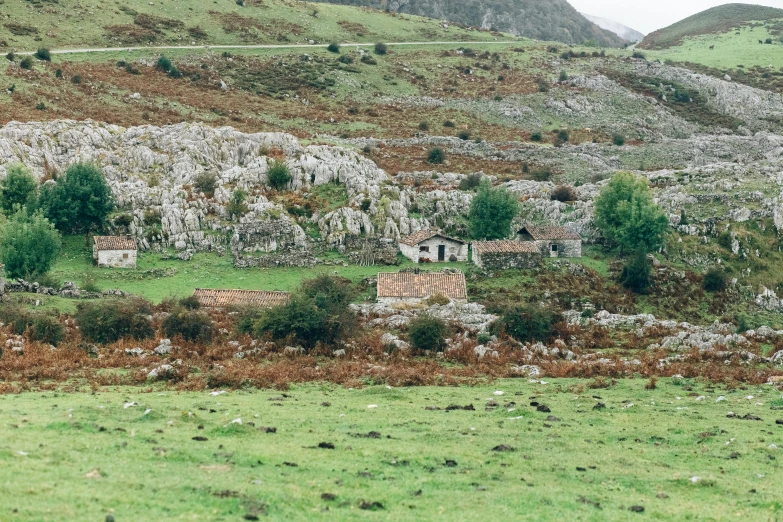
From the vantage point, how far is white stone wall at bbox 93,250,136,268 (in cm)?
7081

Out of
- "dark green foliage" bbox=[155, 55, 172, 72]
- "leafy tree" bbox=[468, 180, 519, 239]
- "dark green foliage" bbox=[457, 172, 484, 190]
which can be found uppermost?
"dark green foliage" bbox=[155, 55, 172, 72]

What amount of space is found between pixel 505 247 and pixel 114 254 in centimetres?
3274

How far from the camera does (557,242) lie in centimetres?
7925

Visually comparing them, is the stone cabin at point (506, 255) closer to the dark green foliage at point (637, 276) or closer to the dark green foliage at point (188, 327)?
the dark green foliage at point (637, 276)

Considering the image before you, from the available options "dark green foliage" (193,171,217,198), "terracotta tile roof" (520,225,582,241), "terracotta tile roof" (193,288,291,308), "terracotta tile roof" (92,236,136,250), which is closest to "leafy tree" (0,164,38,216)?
"terracotta tile roof" (92,236,136,250)

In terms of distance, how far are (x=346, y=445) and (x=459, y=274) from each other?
45.7 metres

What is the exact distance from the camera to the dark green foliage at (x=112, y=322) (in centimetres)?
4697

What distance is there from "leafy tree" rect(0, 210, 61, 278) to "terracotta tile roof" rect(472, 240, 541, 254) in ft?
113

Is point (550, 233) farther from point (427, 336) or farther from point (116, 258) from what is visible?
point (116, 258)

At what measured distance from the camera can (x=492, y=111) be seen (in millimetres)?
145500

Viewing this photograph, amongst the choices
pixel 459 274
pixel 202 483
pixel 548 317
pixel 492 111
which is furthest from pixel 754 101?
pixel 202 483

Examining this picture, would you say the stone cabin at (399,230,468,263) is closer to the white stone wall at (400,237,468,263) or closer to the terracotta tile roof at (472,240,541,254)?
the white stone wall at (400,237,468,263)

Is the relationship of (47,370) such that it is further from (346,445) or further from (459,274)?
(459,274)

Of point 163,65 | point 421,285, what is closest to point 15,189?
point 421,285
